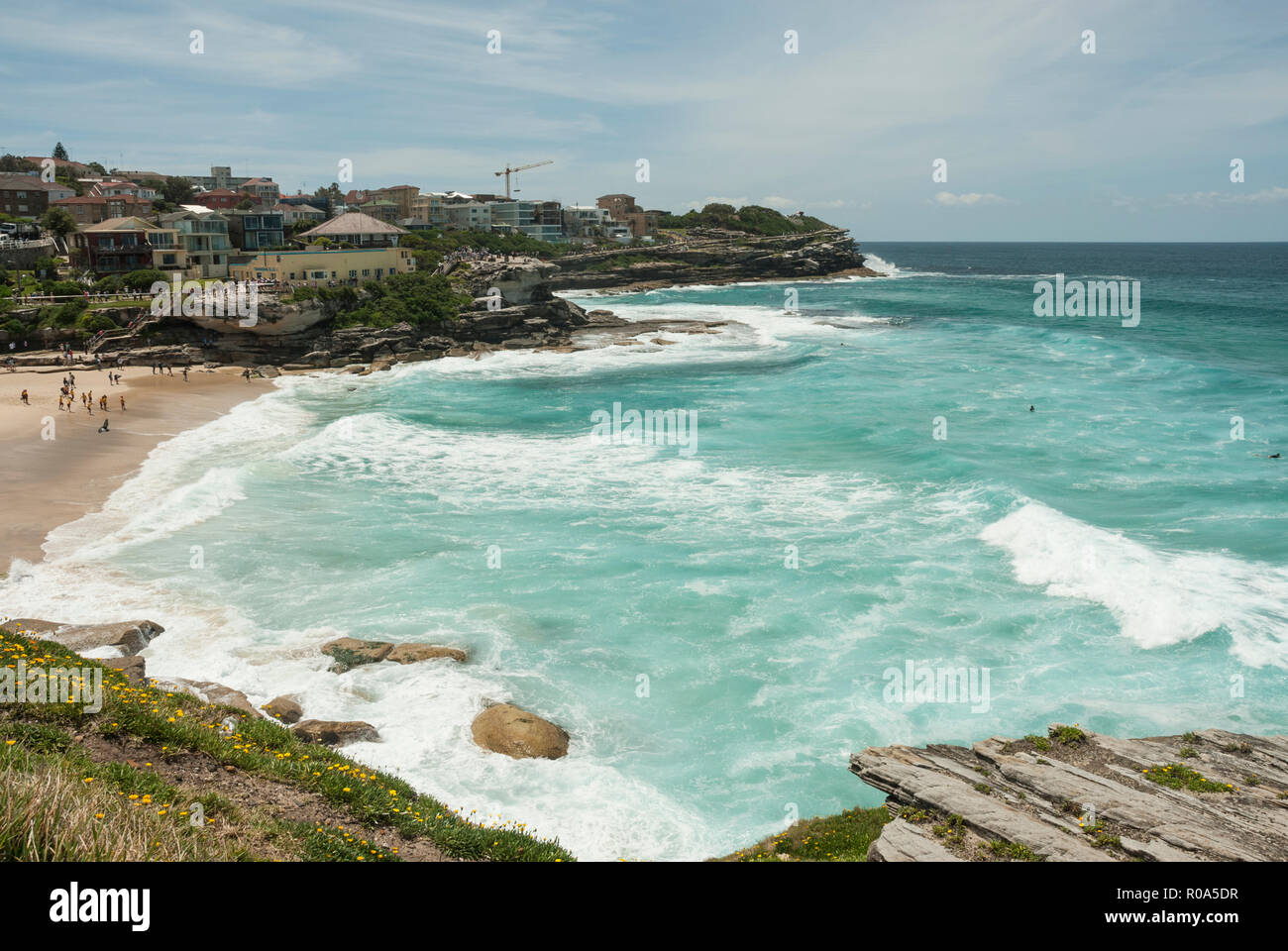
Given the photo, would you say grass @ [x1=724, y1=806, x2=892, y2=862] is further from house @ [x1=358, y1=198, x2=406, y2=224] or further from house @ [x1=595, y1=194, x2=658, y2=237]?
house @ [x1=595, y1=194, x2=658, y2=237]

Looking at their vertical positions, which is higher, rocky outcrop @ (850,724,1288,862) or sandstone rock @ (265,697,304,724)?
rocky outcrop @ (850,724,1288,862)

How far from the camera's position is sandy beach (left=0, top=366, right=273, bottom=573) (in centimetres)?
2819

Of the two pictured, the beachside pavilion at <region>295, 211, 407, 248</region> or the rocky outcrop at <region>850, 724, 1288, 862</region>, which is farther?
the beachside pavilion at <region>295, 211, 407, 248</region>

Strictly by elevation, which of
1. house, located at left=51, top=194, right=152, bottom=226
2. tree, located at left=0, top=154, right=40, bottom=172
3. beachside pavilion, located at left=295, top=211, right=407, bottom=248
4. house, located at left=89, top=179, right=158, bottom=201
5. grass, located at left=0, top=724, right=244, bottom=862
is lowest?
grass, located at left=0, top=724, right=244, bottom=862

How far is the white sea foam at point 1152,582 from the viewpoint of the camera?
69.9 feet

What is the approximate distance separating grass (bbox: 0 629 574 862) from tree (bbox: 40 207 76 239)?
82.0m

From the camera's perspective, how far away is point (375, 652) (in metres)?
19.9

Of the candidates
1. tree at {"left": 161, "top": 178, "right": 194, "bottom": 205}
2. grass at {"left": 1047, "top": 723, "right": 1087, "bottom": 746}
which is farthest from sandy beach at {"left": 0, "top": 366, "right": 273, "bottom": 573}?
tree at {"left": 161, "top": 178, "right": 194, "bottom": 205}

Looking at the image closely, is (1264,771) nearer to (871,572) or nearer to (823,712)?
(823,712)

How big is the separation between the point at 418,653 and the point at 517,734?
4272 mm

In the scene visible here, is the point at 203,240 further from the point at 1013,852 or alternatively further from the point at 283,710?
the point at 1013,852

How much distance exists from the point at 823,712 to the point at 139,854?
1419 cm

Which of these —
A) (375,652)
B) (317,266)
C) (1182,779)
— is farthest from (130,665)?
(317,266)
